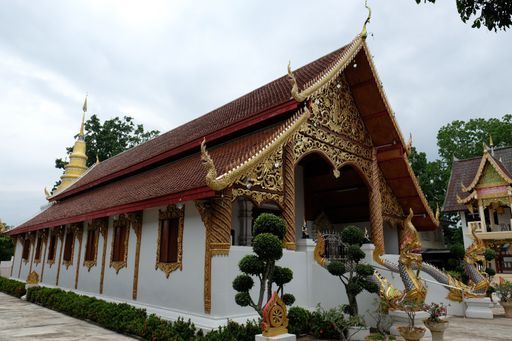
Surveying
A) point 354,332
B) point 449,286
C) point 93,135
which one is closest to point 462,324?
point 449,286

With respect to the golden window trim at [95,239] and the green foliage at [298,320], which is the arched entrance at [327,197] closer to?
the green foliage at [298,320]

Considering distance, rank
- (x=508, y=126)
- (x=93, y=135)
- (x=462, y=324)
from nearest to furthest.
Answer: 1. (x=462, y=324)
2. (x=508, y=126)
3. (x=93, y=135)

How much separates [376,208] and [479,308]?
11.7 feet

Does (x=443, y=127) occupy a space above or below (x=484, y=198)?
above

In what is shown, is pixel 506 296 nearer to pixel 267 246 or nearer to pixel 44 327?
pixel 267 246

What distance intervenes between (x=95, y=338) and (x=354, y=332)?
4424 mm

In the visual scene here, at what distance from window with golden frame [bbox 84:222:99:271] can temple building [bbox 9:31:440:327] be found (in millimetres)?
33

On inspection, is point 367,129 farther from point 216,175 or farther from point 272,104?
point 216,175

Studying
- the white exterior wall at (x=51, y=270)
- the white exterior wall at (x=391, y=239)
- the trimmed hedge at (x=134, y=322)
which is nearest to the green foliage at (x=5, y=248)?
the white exterior wall at (x=51, y=270)

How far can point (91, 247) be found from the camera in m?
12.0

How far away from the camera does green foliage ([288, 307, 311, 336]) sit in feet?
22.7

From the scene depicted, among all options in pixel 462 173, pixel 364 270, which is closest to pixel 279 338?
pixel 364 270

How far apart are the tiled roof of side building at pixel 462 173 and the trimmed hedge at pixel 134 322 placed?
18.9 meters

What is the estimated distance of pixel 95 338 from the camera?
21.9 ft
